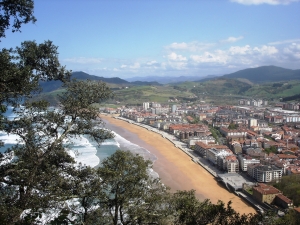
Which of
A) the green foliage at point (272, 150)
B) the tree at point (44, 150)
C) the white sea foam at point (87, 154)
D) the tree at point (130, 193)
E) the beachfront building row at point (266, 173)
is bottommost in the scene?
the green foliage at point (272, 150)

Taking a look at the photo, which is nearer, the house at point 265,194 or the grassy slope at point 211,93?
the house at point 265,194

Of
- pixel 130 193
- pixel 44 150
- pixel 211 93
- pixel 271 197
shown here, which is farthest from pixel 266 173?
pixel 211 93

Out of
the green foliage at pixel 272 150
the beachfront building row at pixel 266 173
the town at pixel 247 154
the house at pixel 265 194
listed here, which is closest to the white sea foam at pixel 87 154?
the town at pixel 247 154

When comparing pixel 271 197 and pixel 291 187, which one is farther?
pixel 291 187

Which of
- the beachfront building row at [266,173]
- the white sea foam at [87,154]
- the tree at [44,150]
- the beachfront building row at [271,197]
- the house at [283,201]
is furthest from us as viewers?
the white sea foam at [87,154]

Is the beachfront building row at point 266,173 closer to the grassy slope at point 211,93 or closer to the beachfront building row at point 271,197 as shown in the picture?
the beachfront building row at point 271,197

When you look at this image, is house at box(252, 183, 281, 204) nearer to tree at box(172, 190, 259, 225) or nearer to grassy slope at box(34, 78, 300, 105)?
tree at box(172, 190, 259, 225)

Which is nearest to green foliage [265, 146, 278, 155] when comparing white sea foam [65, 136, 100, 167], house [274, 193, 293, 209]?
house [274, 193, 293, 209]

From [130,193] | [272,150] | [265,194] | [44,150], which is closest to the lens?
[44,150]

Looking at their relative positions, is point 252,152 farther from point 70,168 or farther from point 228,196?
point 70,168

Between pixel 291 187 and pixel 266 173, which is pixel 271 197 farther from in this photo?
pixel 266 173

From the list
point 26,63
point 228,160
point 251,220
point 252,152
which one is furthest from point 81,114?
point 252,152

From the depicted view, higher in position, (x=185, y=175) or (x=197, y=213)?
(x=197, y=213)
